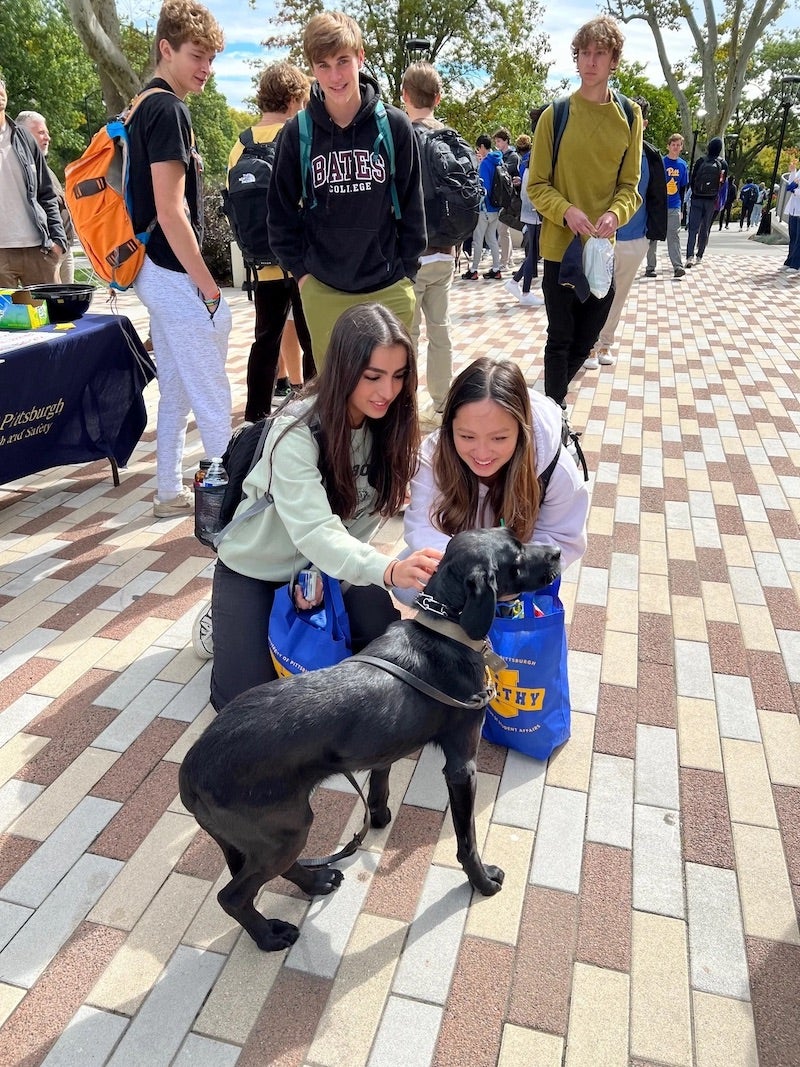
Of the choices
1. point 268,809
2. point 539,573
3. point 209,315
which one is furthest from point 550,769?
point 209,315

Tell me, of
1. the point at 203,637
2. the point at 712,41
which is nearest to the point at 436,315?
the point at 203,637

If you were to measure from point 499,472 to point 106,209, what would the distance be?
8.31 ft

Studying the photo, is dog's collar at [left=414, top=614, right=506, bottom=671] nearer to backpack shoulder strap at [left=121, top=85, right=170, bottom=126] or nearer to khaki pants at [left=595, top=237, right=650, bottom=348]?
backpack shoulder strap at [left=121, top=85, right=170, bottom=126]

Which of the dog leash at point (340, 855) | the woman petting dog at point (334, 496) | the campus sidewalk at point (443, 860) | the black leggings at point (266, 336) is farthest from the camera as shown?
the black leggings at point (266, 336)

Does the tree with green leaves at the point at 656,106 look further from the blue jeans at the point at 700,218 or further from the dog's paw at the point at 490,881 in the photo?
the dog's paw at the point at 490,881

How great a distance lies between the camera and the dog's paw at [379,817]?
215 centimetres

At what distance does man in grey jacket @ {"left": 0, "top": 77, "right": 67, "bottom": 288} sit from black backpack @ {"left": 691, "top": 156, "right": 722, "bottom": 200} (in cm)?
1170

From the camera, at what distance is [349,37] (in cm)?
303

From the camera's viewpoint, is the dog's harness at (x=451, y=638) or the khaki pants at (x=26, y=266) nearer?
the dog's harness at (x=451, y=638)

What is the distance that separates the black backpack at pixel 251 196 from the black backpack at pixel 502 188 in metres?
7.21

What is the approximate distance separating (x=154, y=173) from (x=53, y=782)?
2.65m

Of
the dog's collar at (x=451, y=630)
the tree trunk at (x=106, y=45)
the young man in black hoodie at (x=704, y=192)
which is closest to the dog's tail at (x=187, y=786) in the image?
the dog's collar at (x=451, y=630)

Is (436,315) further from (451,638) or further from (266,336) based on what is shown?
(451,638)

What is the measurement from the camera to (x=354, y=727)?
1.57m
